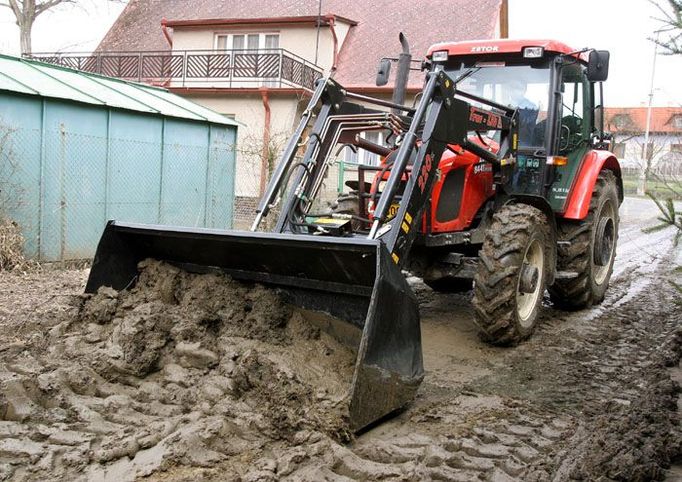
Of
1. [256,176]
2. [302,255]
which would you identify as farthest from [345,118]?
[256,176]

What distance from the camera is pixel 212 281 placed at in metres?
4.92

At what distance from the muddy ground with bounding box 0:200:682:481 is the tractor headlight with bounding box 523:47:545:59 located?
103 inches

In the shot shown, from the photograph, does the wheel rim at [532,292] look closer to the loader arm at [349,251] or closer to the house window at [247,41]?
the loader arm at [349,251]

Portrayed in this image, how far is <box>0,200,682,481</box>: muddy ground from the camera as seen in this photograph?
10.9 feet

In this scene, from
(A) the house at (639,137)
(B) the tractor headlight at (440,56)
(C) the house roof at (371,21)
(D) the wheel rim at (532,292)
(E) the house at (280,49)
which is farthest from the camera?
(C) the house roof at (371,21)

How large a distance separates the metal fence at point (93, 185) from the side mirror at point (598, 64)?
6790mm

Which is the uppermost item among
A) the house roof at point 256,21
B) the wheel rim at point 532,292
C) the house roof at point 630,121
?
the house roof at point 256,21

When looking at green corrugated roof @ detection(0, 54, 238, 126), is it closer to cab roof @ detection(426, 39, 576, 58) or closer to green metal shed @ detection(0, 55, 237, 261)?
green metal shed @ detection(0, 55, 237, 261)

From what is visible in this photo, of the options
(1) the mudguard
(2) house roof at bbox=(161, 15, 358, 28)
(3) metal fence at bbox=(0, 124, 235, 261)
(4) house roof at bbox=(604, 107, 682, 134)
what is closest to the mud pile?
(1) the mudguard

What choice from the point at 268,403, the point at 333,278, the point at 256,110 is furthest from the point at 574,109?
the point at 256,110

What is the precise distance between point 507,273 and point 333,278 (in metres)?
1.56

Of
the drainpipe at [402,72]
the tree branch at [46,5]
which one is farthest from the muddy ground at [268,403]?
the tree branch at [46,5]

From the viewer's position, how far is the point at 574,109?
22.8 feet

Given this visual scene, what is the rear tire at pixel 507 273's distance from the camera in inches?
216
